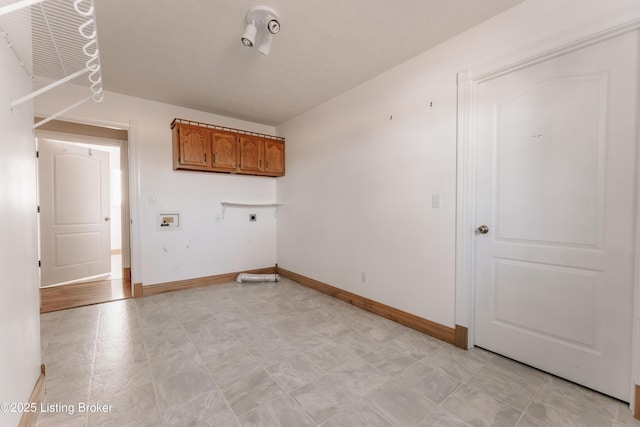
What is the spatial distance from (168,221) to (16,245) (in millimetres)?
2561

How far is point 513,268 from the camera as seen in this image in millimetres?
1988

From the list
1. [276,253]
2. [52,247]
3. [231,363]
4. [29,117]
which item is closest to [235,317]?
[231,363]

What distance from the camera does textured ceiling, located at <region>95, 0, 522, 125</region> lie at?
1.90 metres

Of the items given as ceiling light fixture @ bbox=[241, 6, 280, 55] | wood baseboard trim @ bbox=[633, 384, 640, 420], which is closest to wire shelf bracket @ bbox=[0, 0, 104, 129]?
ceiling light fixture @ bbox=[241, 6, 280, 55]

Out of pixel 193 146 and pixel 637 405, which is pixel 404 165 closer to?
pixel 637 405

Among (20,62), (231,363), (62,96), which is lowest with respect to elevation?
(231,363)

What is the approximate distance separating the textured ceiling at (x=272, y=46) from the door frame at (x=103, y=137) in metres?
1.42

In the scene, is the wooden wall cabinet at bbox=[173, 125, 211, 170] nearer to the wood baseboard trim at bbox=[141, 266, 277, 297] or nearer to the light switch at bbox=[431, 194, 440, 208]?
the wood baseboard trim at bbox=[141, 266, 277, 297]

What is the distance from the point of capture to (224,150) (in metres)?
3.80

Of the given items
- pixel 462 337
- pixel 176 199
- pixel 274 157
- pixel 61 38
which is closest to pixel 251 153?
pixel 274 157

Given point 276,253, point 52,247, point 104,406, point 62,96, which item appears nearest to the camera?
point 104,406

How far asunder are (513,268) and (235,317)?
2584 millimetres

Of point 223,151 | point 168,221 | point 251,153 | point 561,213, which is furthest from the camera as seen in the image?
point 251,153

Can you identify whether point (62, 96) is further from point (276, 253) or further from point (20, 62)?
point (276, 253)
